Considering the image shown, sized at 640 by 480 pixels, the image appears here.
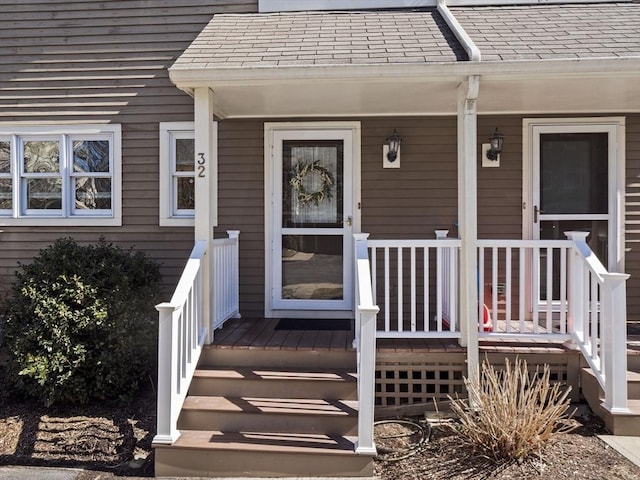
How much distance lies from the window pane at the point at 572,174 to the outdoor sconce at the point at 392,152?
59.4 inches

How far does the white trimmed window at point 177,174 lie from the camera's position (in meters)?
5.36

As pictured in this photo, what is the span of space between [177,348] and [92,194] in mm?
2963

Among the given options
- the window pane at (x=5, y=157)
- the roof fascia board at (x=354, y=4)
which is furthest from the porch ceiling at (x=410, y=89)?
the window pane at (x=5, y=157)

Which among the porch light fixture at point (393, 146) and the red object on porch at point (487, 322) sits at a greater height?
the porch light fixture at point (393, 146)

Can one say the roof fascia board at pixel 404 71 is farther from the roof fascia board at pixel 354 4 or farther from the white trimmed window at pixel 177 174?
the roof fascia board at pixel 354 4

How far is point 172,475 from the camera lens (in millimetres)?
3227

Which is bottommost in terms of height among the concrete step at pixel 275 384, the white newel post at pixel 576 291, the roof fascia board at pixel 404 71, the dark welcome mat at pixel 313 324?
the concrete step at pixel 275 384

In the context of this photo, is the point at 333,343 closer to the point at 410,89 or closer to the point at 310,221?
the point at 310,221

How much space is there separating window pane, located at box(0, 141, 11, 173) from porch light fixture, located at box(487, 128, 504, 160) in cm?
525

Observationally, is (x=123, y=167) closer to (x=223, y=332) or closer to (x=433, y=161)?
(x=223, y=332)

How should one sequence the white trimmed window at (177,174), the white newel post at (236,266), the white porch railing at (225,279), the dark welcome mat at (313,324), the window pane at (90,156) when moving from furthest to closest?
1. the window pane at (90,156)
2. the white trimmed window at (177,174)
3. the white newel post at (236,266)
4. the dark welcome mat at (313,324)
5. the white porch railing at (225,279)

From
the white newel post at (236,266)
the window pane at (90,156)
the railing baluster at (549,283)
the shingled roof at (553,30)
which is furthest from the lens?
the window pane at (90,156)

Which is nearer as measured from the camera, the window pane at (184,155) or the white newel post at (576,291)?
the white newel post at (576,291)

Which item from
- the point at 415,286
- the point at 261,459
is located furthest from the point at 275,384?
the point at 415,286
